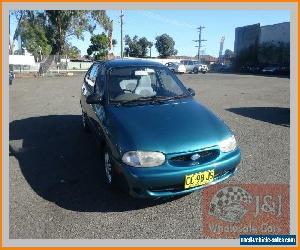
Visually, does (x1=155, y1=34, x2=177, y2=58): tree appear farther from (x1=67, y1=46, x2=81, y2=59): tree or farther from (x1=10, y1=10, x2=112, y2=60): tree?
(x1=10, y1=10, x2=112, y2=60): tree

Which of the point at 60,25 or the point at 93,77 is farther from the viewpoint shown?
the point at 60,25

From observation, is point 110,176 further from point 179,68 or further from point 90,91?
point 179,68

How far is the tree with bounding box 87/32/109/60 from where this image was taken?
55.9 m

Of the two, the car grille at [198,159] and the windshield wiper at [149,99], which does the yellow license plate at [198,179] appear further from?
the windshield wiper at [149,99]

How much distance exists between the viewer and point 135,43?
7281cm

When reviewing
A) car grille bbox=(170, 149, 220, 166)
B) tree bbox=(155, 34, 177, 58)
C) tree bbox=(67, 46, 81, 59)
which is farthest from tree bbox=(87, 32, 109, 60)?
car grille bbox=(170, 149, 220, 166)

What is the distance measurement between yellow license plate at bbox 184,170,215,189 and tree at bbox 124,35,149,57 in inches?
2757

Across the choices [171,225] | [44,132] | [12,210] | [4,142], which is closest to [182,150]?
[171,225]

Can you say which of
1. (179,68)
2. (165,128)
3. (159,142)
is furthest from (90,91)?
(179,68)

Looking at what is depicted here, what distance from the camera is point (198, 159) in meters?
3.74

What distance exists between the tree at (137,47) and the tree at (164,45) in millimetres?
3918
